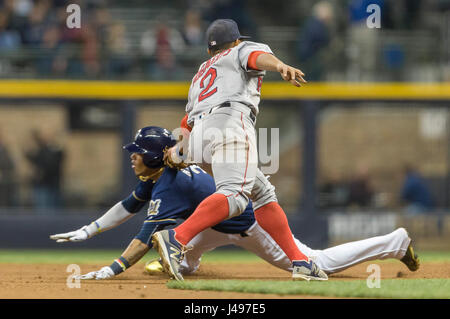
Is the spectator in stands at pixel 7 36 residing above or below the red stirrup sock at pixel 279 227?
above

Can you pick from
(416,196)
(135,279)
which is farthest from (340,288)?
(416,196)

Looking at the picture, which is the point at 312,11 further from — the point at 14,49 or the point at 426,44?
the point at 14,49

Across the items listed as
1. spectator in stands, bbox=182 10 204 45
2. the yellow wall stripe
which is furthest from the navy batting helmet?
spectator in stands, bbox=182 10 204 45

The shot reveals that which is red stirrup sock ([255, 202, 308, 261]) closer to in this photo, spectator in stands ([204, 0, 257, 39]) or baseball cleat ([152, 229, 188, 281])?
baseball cleat ([152, 229, 188, 281])

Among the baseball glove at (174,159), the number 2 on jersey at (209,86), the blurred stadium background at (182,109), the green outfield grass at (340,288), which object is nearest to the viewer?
→ the green outfield grass at (340,288)

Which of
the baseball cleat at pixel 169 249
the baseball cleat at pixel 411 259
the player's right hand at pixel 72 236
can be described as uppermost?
the baseball cleat at pixel 169 249

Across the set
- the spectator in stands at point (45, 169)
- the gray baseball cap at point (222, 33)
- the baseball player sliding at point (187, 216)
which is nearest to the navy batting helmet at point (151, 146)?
the baseball player sliding at point (187, 216)

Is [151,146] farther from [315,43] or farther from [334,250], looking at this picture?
[315,43]

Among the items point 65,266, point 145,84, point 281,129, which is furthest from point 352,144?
point 65,266

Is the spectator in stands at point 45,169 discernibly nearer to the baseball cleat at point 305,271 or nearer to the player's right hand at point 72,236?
the player's right hand at point 72,236
